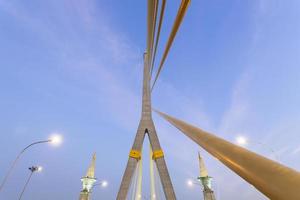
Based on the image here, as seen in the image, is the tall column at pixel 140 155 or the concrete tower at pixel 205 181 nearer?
the tall column at pixel 140 155

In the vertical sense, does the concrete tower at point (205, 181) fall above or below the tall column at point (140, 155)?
above

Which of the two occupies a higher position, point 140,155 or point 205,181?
point 205,181

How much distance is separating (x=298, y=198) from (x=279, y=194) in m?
0.07

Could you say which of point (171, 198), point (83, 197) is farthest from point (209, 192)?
point (171, 198)

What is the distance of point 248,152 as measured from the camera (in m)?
0.81

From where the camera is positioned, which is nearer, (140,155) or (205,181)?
(140,155)

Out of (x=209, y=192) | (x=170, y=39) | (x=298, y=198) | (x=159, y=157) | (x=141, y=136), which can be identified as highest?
(x=209, y=192)

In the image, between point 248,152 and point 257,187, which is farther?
point 248,152

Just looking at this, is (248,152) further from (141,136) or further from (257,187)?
(141,136)

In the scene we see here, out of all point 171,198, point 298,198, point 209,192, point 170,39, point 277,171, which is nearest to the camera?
point 298,198

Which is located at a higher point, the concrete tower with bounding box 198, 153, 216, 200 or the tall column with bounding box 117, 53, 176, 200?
the concrete tower with bounding box 198, 153, 216, 200

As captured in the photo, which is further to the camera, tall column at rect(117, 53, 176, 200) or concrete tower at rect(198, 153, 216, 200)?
concrete tower at rect(198, 153, 216, 200)

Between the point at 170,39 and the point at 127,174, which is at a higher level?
the point at 127,174

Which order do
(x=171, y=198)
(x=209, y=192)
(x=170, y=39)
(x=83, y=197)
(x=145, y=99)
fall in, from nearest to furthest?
(x=170, y=39), (x=171, y=198), (x=145, y=99), (x=83, y=197), (x=209, y=192)
